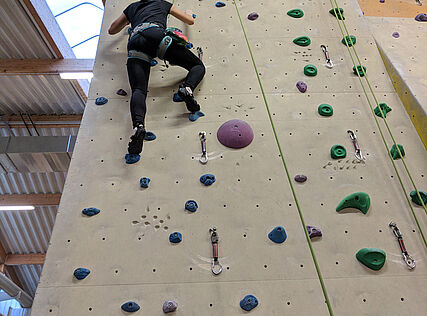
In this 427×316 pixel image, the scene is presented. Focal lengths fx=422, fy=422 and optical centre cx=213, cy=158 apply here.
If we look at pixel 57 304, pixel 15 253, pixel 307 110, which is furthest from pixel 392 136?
pixel 15 253

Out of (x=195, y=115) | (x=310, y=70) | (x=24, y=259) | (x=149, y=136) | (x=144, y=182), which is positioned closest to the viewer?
(x=144, y=182)

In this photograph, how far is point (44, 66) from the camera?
511cm

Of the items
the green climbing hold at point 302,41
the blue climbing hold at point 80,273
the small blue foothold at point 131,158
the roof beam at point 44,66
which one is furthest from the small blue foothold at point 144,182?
the roof beam at point 44,66

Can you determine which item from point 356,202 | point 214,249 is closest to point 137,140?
point 214,249

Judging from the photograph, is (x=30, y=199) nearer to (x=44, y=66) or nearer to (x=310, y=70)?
(x=44, y=66)

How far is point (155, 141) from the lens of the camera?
2746 mm

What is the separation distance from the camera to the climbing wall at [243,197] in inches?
83.5

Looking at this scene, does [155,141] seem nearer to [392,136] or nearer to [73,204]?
[73,204]

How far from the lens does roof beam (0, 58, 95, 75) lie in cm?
509

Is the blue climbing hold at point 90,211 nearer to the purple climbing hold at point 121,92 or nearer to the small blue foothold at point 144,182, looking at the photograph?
the small blue foothold at point 144,182

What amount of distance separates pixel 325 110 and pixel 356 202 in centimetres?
73

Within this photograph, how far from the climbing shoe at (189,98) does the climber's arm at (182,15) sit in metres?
0.73

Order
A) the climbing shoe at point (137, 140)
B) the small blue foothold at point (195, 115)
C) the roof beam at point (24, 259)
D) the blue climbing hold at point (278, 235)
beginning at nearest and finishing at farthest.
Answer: the blue climbing hold at point (278, 235), the climbing shoe at point (137, 140), the small blue foothold at point (195, 115), the roof beam at point (24, 259)

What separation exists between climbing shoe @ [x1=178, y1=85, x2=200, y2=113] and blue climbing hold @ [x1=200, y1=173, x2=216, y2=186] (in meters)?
0.53
